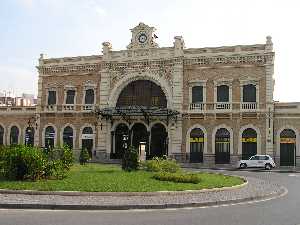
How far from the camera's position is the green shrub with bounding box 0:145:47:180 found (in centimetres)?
1817

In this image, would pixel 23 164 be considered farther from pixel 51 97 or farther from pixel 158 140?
pixel 51 97

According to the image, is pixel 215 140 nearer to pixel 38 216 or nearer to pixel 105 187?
pixel 105 187

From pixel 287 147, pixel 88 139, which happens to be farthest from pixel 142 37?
pixel 287 147

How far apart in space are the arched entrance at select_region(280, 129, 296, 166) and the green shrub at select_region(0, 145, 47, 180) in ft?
83.5

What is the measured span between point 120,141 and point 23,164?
25588mm

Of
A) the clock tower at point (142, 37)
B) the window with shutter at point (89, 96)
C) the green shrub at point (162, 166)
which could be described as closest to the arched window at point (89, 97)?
the window with shutter at point (89, 96)

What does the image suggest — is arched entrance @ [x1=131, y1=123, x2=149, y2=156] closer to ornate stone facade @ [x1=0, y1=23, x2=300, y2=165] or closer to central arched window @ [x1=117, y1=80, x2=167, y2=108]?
ornate stone facade @ [x1=0, y1=23, x2=300, y2=165]

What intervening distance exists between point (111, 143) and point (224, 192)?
26.9m

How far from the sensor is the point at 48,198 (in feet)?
47.7

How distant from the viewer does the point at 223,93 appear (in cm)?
4025

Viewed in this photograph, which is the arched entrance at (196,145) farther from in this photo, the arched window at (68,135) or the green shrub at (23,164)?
the green shrub at (23,164)

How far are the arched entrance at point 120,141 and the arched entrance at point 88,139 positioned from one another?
2.45m

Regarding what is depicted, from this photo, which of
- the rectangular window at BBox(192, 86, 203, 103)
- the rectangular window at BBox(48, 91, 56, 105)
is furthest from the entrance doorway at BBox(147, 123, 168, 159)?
the rectangular window at BBox(48, 91, 56, 105)

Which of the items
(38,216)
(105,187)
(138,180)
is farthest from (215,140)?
(38,216)
